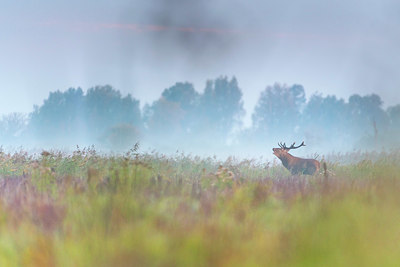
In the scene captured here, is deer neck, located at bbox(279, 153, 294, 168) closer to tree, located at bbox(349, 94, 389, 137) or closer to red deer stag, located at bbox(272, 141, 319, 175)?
red deer stag, located at bbox(272, 141, 319, 175)

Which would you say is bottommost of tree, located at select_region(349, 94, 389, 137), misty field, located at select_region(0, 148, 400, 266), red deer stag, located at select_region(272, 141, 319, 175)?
misty field, located at select_region(0, 148, 400, 266)

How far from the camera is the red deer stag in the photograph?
49.2ft

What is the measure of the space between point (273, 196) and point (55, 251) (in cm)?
382

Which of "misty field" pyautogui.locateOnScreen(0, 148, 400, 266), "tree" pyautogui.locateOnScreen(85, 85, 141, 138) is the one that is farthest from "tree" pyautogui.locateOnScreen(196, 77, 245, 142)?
"misty field" pyautogui.locateOnScreen(0, 148, 400, 266)

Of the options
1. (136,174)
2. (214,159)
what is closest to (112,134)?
(214,159)

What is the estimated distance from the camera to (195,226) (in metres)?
4.84

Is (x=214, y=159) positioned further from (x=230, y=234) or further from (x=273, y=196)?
(x=230, y=234)

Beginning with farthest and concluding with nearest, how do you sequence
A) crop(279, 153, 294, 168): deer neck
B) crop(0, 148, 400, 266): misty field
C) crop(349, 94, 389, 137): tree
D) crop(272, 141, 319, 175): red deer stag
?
crop(349, 94, 389, 137): tree, crop(279, 153, 294, 168): deer neck, crop(272, 141, 319, 175): red deer stag, crop(0, 148, 400, 266): misty field

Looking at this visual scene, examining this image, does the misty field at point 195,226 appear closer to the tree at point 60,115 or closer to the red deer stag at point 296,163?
the red deer stag at point 296,163

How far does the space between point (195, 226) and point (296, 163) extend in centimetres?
1103

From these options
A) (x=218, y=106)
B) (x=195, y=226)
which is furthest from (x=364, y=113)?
(x=195, y=226)

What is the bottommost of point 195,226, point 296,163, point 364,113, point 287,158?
point 195,226

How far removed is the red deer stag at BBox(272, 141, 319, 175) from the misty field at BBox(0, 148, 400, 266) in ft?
23.7

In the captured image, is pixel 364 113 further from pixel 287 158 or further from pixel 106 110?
pixel 287 158
